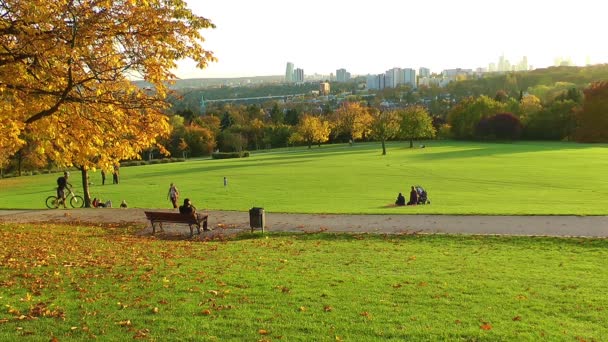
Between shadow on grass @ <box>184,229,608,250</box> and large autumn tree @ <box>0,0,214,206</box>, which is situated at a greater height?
large autumn tree @ <box>0,0,214,206</box>

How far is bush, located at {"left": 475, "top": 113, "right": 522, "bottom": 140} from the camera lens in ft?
373

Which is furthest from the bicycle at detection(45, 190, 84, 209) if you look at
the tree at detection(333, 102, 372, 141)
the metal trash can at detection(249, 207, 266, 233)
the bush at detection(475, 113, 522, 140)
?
the bush at detection(475, 113, 522, 140)

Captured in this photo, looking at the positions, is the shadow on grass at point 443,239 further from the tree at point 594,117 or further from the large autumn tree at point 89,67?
the tree at point 594,117

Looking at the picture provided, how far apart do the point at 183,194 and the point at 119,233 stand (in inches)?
726

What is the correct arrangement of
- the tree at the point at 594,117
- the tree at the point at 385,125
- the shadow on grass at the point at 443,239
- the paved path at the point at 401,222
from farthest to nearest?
the tree at the point at 594,117
the tree at the point at 385,125
the paved path at the point at 401,222
the shadow on grass at the point at 443,239

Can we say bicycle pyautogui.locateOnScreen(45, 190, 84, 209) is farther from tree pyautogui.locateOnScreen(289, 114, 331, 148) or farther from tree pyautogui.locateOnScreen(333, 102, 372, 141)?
tree pyautogui.locateOnScreen(333, 102, 372, 141)

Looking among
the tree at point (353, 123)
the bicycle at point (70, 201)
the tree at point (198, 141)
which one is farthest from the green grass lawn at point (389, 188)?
the tree at point (198, 141)

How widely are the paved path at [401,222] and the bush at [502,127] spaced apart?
324 ft

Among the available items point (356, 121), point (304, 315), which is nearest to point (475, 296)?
point (304, 315)

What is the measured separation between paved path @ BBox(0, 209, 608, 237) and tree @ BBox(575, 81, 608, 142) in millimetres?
93053

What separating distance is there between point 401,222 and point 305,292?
12.2 metres

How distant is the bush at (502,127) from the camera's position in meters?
114

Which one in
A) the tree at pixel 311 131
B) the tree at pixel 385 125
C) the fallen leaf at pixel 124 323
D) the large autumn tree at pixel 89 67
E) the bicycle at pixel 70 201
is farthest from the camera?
the tree at pixel 311 131

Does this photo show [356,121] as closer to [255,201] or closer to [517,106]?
[517,106]
